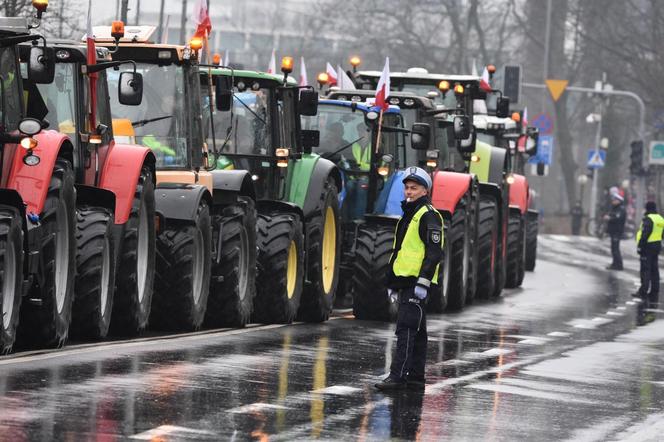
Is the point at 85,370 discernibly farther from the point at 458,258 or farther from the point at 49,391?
the point at 458,258

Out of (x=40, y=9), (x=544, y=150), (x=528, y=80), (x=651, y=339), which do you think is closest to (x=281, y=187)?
(x=651, y=339)

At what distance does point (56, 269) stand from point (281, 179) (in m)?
6.11

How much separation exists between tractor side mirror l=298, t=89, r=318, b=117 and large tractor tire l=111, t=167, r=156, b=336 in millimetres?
3823

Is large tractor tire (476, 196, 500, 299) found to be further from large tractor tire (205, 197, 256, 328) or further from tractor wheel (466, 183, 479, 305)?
large tractor tire (205, 197, 256, 328)

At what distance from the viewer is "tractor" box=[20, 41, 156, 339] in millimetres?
14695

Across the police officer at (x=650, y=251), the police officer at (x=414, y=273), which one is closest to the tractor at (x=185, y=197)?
the police officer at (x=414, y=273)

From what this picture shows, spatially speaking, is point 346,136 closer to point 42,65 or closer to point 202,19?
point 202,19

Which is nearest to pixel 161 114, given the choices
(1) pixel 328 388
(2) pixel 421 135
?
(1) pixel 328 388

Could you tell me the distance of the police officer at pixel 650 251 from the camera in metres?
31.4

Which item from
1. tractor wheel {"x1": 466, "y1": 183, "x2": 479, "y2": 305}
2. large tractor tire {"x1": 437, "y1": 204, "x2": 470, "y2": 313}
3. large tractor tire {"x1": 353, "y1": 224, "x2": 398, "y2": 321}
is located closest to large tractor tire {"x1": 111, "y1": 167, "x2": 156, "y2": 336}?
large tractor tire {"x1": 353, "y1": 224, "x2": 398, "y2": 321}

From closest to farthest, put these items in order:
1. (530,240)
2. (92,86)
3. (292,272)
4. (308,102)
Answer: (92,86) < (292,272) < (308,102) < (530,240)

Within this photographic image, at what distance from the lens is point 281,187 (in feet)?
65.5

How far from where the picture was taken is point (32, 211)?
1341 cm

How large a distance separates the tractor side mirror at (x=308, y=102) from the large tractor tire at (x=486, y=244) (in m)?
7.83
